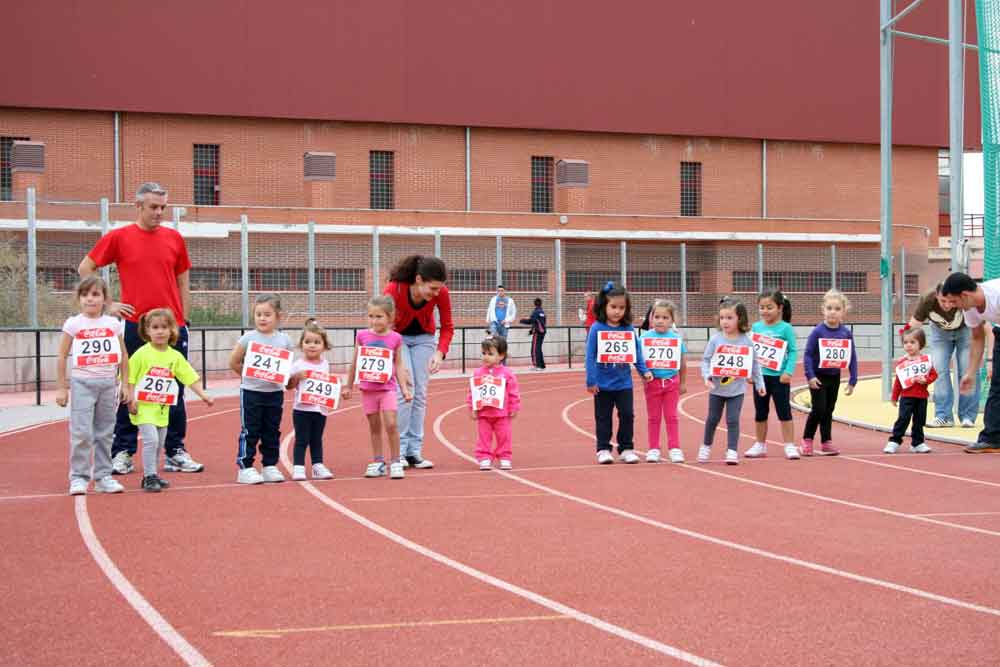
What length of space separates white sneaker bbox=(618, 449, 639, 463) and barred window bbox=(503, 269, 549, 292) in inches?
827

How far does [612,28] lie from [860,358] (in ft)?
57.9

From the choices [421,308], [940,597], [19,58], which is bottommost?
[940,597]

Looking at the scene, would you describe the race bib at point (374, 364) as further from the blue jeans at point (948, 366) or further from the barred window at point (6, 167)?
the barred window at point (6, 167)

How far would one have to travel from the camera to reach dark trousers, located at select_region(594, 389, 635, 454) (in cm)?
1216

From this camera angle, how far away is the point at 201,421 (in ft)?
54.8

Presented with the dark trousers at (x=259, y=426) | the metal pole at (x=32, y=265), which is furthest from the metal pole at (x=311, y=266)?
the dark trousers at (x=259, y=426)

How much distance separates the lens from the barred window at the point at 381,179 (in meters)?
45.9

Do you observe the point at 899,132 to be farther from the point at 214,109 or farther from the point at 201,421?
the point at 201,421

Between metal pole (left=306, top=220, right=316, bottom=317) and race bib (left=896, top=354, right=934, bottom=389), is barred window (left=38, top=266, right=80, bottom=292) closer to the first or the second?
metal pole (left=306, top=220, right=316, bottom=317)

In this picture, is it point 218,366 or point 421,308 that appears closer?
point 421,308

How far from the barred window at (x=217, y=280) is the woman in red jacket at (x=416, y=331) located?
54.5 ft

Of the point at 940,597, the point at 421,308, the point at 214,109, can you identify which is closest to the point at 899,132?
the point at 214,109

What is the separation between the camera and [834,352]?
506 inches

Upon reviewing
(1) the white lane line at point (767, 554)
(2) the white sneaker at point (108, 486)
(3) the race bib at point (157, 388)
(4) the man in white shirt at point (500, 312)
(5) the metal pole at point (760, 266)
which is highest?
(5) the metal pole at point (760, 266)
